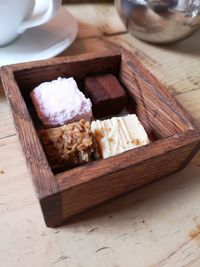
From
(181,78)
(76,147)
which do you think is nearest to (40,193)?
(76,147)

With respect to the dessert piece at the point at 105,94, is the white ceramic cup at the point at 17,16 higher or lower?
higher

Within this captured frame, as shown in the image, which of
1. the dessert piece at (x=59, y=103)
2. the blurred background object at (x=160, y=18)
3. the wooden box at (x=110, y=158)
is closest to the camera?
the wooden box at (x=110, y=158)

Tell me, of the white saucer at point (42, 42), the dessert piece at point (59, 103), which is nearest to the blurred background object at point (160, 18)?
the white saucer at point (42, 42)

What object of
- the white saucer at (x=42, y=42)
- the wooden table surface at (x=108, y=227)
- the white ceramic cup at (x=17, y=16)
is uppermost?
the white ceramic cup at (x=17, y=16)

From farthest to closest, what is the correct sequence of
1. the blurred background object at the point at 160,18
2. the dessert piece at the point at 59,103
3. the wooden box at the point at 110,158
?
the blurred background object at the point at 160,18, the dessert piece at the point at 59,103, the wooden box at the point at 110,158

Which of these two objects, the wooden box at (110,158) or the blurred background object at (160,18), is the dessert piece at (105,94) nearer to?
the wooden box at (110,158)

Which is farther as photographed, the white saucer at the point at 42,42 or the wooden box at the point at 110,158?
the white saucer at the point at 42,42
